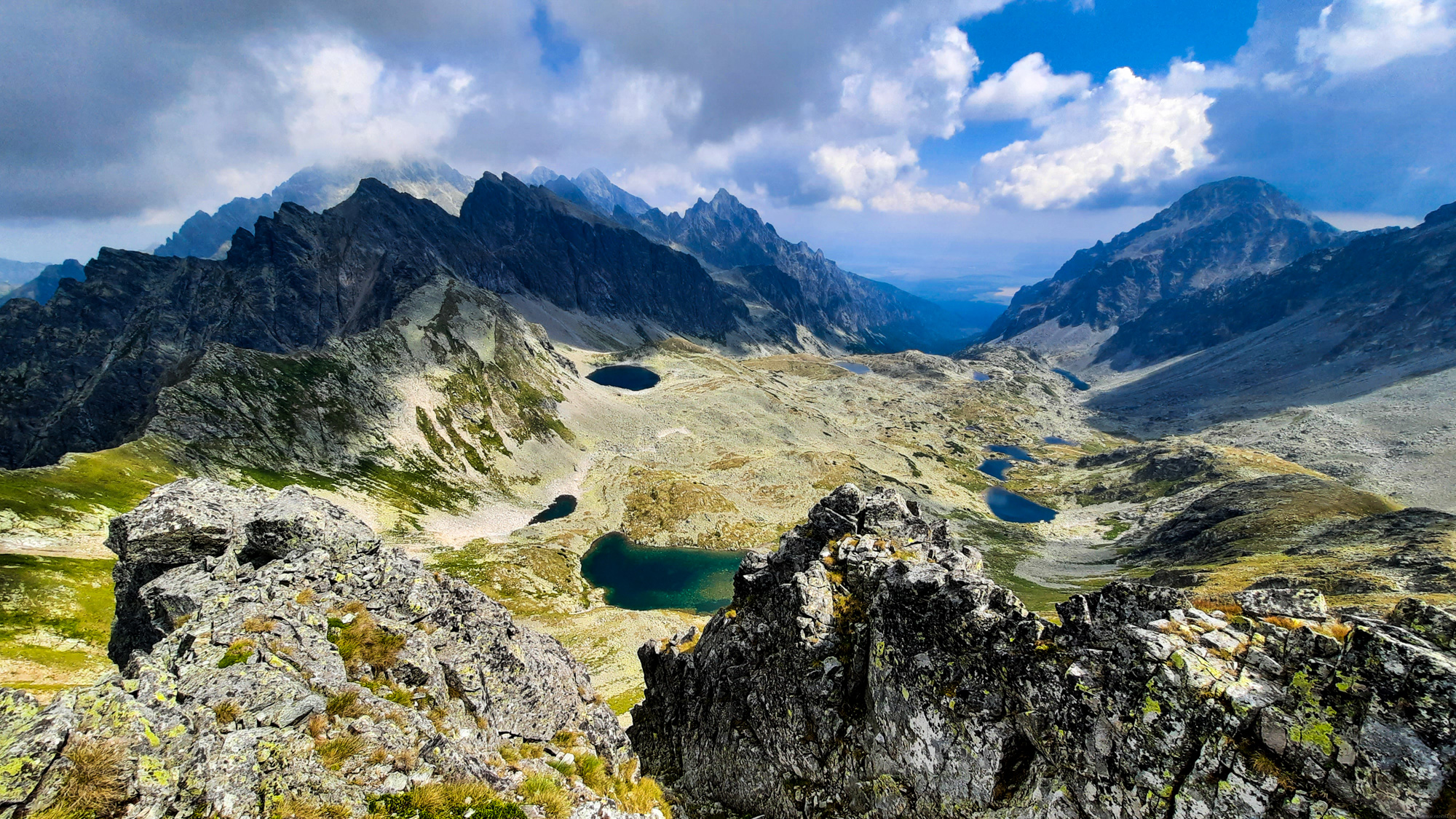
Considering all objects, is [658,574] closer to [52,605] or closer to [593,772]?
[52,605]

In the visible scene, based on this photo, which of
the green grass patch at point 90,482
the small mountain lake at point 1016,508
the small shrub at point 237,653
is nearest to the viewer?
the small shrub at point 237,653

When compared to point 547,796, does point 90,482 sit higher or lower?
higher

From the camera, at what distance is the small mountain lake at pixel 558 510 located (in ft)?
352

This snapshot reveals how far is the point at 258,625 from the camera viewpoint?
1491 centimetres

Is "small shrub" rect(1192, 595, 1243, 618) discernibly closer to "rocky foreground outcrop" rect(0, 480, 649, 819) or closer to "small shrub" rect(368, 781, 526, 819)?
"rocky foreground outcrop" rect(0, 480, 649, 819)

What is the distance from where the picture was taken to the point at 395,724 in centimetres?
1392

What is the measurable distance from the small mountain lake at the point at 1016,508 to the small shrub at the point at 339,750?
138 meters

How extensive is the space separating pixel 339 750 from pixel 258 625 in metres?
5.67

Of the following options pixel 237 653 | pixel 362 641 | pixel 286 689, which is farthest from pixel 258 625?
pixel 286 689

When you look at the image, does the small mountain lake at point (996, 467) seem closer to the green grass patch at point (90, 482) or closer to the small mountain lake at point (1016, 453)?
the small mountain lake at point (1016, 453)

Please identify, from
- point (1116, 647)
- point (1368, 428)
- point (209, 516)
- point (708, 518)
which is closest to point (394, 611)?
point (209, 516)

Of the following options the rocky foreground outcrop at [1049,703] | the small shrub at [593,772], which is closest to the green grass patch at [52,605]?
the small shrub at [593,772]

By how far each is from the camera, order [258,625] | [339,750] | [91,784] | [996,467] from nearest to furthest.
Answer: [91,784] → [339,750] → [258,625] → [996,467]

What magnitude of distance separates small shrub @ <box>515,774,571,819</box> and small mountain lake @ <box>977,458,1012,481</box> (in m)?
170
